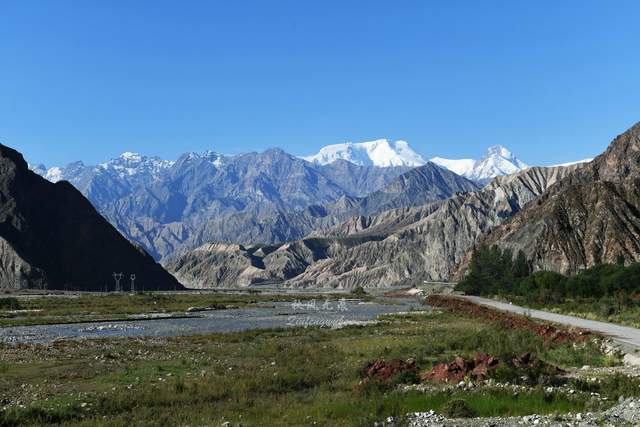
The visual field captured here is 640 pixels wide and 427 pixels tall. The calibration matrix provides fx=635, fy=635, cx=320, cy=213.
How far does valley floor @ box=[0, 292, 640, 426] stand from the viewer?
1986 centimetres

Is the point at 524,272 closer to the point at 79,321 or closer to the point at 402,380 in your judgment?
the point at 79,321

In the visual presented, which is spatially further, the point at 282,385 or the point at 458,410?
the point at 282,385

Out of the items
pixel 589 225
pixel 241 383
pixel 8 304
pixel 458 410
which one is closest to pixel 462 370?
pixel 458 410

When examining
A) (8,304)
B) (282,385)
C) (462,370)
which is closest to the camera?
(462,370)

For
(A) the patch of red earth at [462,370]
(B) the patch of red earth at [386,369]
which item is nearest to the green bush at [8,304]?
(B) the patch of red earth at [386,369]

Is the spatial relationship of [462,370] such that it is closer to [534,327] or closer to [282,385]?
[282,385]

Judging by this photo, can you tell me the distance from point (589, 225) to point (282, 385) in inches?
6029

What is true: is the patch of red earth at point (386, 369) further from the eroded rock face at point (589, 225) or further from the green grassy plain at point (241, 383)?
the eroded rock face at point (589, 225)

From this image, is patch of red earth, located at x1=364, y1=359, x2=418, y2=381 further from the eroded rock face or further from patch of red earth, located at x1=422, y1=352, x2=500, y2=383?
the eroded rock face

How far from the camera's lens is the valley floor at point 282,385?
1986 cm

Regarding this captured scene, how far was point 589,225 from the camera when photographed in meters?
162

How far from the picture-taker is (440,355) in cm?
3394

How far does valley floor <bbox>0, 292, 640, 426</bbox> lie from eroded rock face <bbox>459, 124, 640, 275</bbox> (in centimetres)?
12321

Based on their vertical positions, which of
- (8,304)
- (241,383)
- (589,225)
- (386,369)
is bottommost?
(8,304)
